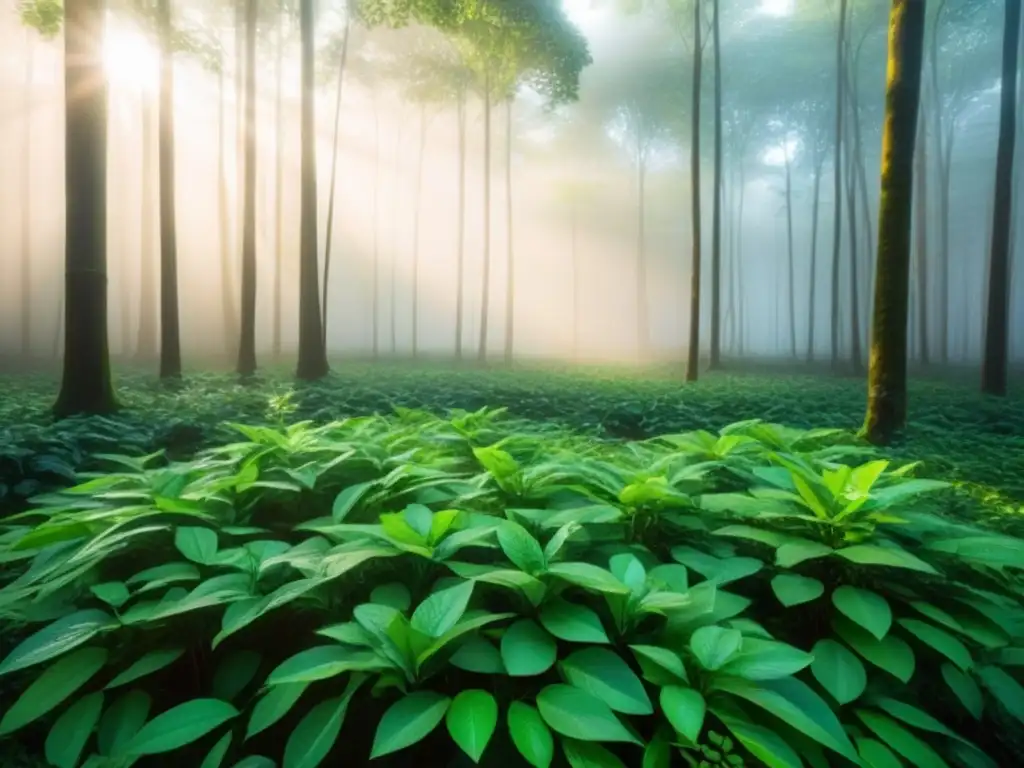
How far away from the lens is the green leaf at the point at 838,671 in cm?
151

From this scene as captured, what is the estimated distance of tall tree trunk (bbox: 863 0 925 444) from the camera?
21.2ft

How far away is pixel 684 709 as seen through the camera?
4.25ft

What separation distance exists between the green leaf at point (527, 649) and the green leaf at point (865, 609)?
832 mm

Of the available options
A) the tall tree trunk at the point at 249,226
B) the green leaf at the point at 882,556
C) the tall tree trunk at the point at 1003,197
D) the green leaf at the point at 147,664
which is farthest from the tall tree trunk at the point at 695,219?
the green leaf at the point at 147,664

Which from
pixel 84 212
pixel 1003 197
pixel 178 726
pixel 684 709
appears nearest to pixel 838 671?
pixel 684 709

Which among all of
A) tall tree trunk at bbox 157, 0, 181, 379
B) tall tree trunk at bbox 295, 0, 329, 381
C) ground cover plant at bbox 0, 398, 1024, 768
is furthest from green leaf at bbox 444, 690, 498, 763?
tall tree trunk at bbox 157, 0, 181, 379

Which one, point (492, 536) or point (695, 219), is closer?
point (492, 536)

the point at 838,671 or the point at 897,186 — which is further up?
the point at 897,186

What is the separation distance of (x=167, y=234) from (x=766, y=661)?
43.2ft

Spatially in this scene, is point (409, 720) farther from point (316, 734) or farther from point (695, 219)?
point (695, 219)

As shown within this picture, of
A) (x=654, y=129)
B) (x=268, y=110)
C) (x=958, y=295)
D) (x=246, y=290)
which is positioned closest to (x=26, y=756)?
(x=246, y=290)

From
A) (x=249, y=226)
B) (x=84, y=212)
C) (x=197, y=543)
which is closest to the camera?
(x=197, y=543)

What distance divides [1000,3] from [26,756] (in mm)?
31792

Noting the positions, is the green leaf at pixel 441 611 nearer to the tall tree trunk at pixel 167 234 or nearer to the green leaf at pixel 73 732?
the green leaf at pixel 73 732
